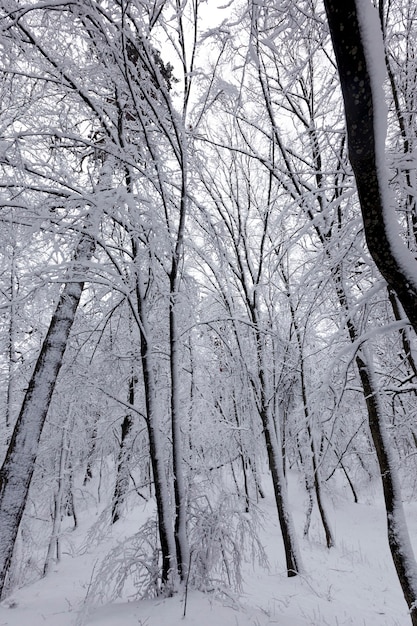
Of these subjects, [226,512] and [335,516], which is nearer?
[226,512]

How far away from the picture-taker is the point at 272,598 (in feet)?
17.1

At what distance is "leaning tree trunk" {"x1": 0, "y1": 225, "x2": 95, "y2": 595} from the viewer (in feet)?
14.6

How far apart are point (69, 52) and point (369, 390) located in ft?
19.9

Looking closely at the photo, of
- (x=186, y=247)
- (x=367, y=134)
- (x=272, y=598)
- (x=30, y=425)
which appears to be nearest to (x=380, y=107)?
(x=367, y=134)

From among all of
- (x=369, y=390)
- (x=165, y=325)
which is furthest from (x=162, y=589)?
(x=165, y=325)

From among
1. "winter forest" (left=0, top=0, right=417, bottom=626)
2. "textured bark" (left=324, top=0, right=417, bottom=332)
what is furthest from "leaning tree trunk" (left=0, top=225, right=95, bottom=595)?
"textured bark" (left=324, top=0, right=417, bottom=332)

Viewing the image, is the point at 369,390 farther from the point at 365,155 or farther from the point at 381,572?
the point at 381,572

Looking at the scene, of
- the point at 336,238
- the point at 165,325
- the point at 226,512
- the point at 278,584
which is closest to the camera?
the point at 336,238

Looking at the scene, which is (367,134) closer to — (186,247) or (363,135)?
(363,135)

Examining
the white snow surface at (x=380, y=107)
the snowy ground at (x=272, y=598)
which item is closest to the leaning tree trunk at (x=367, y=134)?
the white snow surface at (x=380, y=107)

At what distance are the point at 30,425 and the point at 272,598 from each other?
4.43m

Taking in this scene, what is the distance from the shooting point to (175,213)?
6020 millimetres

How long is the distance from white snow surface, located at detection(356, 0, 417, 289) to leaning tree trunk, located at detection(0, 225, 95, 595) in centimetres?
328

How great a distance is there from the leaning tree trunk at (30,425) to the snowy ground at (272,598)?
35.3 inches
